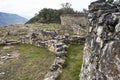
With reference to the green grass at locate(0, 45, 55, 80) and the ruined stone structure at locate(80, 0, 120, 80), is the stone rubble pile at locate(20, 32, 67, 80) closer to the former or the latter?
the green grass at locate(0, 45, 55, 80)

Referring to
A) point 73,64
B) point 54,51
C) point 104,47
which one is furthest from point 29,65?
point 104,47

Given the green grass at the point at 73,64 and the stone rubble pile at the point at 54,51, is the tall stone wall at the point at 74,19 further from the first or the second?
the green grass at the point at 73,64

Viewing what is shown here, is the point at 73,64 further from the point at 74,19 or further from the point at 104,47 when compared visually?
the point at 74,19

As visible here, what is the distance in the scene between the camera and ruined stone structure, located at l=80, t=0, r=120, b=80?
23.0 ft

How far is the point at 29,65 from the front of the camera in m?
16.4

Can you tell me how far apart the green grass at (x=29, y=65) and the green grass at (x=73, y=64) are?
157 cm

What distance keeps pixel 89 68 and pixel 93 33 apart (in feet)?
5.51

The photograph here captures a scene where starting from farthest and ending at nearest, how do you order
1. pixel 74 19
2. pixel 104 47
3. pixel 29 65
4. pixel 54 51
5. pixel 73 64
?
1. pixel 74 19
2. pixel 54 51
3. pixel 29 65
4. pixel 73 64
5. pixel 104 47

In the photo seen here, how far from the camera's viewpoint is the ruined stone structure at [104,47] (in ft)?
23.0

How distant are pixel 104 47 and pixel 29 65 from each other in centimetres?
957

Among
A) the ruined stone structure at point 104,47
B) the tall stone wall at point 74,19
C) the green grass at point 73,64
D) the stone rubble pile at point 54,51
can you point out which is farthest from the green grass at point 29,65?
the tall stone wall at point 74,19

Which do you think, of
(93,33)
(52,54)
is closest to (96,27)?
(93,33)

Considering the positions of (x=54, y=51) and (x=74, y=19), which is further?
(x=74, y=19)

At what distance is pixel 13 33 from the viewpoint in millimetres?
33062
